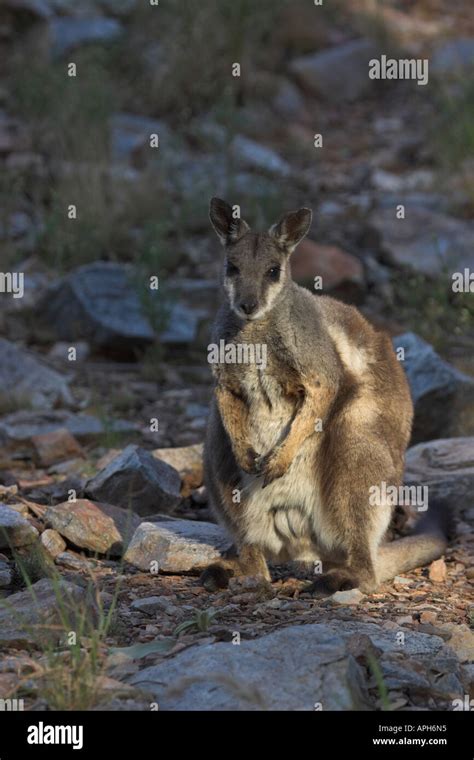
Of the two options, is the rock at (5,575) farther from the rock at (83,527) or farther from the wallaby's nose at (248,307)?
the wallaby's nose at (248,307)

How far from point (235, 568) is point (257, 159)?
31.1 ft

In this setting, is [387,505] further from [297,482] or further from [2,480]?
[2,480]

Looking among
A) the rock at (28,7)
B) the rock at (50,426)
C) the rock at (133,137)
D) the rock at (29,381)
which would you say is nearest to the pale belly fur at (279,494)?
the rock at (50,426)

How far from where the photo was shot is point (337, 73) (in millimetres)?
17156

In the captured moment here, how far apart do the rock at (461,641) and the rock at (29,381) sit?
5056 mm

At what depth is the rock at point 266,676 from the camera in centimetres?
427

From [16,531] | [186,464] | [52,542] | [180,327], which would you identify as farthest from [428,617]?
[180,327]

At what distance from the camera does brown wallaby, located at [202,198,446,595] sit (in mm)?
6008

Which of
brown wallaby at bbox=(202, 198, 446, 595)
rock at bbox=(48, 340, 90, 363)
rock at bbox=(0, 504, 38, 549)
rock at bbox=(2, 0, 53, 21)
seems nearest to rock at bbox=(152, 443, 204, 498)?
brown wallaby at bbox=(202, 198, 446, 595)

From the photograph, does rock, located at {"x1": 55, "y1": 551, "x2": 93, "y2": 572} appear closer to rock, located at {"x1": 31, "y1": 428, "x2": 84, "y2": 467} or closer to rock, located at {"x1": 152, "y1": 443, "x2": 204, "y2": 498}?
rock, located at {"x1": 152, "y1": 443, "x2": 204, "y2": 498}

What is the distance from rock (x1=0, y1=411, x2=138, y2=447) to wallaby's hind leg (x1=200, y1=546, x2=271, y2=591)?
2.64m

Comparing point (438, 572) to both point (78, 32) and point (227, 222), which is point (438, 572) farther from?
point (78, 32)

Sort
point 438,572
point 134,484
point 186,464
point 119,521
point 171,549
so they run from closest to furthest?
1. point 171,549
2. point 438,572
3. point 119,521
4. point 134,484
5. point 186,464

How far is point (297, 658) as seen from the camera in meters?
4.57
